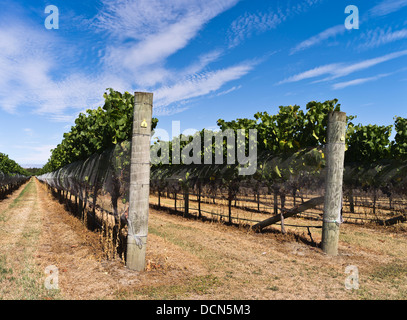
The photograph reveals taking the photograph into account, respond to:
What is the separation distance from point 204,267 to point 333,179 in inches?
179

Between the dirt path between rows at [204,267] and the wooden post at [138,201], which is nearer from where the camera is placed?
the dirt path between rows at [204,267]

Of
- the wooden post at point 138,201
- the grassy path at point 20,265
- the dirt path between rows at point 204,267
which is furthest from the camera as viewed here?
the wooden post at point 138,201

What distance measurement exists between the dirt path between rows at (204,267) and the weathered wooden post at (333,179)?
1.87ft

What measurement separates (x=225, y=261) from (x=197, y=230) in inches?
172

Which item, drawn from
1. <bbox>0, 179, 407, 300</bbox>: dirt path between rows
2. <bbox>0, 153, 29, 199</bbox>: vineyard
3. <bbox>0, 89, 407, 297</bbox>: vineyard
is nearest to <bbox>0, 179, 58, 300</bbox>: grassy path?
<bbox>0, 179, 407, 300</bbox>: dirt path between rows

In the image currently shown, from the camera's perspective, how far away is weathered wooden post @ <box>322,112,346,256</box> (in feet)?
25.1

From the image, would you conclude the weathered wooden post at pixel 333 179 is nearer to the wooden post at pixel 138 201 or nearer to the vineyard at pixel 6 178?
the wooden post at pixel 138 201

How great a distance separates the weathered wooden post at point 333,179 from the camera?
765cm

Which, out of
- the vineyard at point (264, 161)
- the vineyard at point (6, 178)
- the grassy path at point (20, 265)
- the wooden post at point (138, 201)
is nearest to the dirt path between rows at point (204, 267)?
the grassy path at point (20, 265)

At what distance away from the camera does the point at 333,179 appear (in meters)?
7.69

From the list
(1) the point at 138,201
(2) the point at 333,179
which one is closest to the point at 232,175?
(2) the point at 333,179

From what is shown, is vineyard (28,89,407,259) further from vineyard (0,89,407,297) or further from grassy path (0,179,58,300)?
grassy path (0,179,58,300)
